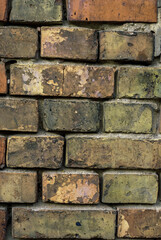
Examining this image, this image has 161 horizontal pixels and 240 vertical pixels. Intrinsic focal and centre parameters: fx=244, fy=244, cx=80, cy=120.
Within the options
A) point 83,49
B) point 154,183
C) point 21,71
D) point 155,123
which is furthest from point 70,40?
point 154,183

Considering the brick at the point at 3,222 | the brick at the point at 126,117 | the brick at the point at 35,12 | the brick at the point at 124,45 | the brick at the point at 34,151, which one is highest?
the brick at the point at 35,12

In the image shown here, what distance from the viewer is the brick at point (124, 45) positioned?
0.75 m

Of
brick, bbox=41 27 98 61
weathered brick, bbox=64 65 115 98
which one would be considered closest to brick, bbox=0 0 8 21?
brick, bbox=41 27 98 61

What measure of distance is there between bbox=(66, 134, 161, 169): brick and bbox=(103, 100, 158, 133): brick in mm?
31

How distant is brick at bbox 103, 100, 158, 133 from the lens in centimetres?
75

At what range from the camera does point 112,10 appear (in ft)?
2.45

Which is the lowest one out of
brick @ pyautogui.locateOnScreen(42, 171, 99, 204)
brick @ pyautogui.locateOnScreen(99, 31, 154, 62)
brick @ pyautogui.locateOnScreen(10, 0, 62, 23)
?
brick @ pyautogui.locateOnScreen(42, 171, 99, 204)

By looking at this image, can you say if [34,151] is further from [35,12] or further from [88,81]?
[35,12]

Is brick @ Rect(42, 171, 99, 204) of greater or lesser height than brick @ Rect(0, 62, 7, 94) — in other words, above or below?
below

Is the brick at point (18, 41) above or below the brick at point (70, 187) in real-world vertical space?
above

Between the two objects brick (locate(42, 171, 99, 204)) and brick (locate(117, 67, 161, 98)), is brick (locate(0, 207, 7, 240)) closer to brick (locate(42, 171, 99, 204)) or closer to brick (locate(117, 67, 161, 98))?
brick (locate(42, 171, 99, 204))

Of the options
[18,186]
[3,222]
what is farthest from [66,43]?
[3,222]

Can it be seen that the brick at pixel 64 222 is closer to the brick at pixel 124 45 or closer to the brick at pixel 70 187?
the brick at pixel 70 187

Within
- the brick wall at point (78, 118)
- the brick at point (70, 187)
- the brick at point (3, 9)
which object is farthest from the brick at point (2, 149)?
the brick at point (3, 9)
